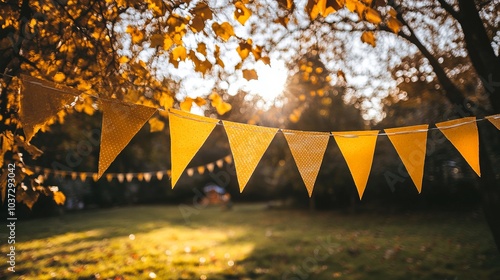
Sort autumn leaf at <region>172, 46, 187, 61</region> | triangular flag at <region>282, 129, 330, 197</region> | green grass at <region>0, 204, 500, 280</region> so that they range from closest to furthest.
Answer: autumn leaf at <region>172, 46, 187, 61</region>, triangular flag at <region>282, 129, 330, 197</region>, green grass at <region>0, 204, 500, 280</region>

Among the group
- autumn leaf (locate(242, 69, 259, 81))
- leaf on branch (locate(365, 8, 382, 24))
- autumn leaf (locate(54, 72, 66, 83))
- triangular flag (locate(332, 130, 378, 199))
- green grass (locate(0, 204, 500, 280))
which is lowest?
green grass (locate(0, 204, 500, 280))

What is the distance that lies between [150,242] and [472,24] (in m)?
6.93

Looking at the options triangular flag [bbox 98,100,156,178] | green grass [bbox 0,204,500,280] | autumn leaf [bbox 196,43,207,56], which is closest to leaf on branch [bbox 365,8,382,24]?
autumn leaf [bbox 196,43,207,56]

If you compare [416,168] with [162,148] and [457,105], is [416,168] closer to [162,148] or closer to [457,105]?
[457,105]

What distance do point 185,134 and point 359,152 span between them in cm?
143

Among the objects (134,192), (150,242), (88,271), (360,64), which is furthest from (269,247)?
(134,192)

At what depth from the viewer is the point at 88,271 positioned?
554 cm

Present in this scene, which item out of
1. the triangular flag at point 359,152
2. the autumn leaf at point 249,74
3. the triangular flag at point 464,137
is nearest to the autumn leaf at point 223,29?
the autumn leaf at point 249,74

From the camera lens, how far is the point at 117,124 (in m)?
2.68

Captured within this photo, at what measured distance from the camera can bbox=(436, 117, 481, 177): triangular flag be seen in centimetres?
302

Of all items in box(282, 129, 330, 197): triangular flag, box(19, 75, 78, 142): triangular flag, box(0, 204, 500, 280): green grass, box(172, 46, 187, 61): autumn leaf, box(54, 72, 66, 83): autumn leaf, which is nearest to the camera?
box(19, 75, 78, 142): triangular flag

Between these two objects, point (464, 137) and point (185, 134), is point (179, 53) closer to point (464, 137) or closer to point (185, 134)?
point (185, 134)

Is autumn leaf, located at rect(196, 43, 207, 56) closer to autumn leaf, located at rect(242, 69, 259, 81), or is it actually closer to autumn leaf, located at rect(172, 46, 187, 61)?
autumn leaf, located at rect(172, 46, 187, 61)

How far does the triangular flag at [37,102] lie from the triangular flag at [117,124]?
257mm
